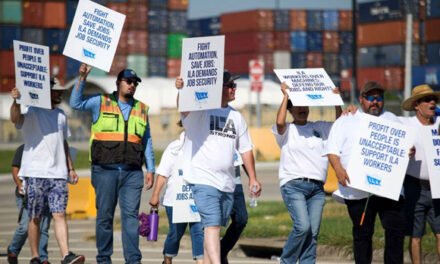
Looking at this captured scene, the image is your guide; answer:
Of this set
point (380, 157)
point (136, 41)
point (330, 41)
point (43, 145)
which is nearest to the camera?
point (380, 157)

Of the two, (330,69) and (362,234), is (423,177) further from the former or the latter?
(330,69)

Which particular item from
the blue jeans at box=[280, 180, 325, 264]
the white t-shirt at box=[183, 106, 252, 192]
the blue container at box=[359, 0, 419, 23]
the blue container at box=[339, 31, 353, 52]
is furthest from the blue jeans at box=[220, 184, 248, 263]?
the blue container at box=[339, 31, 353, 52]

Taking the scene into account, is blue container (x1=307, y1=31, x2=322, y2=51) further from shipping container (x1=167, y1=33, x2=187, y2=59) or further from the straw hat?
the straw hat

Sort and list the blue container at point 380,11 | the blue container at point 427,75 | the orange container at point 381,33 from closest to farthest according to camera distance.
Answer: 1. the blue container at point 427,75
2. the blue container at point 380,11
3. the orange container at point 381,33

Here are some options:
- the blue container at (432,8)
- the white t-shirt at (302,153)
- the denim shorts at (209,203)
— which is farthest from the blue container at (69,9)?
the denim shorts at (209,203)

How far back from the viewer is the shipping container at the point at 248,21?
4380 inches

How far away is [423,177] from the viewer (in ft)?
36.3

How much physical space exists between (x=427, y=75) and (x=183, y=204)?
40280mm

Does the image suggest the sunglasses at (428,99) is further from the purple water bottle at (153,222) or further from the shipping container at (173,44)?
the shipping container at (173,44)

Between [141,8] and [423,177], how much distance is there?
89637 mm

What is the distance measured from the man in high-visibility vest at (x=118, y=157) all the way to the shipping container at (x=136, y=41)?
289 feet

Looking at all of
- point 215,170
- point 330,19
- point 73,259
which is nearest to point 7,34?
point 330,19

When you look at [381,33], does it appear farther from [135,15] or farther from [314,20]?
[314,20]

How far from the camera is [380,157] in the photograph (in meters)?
10.7
